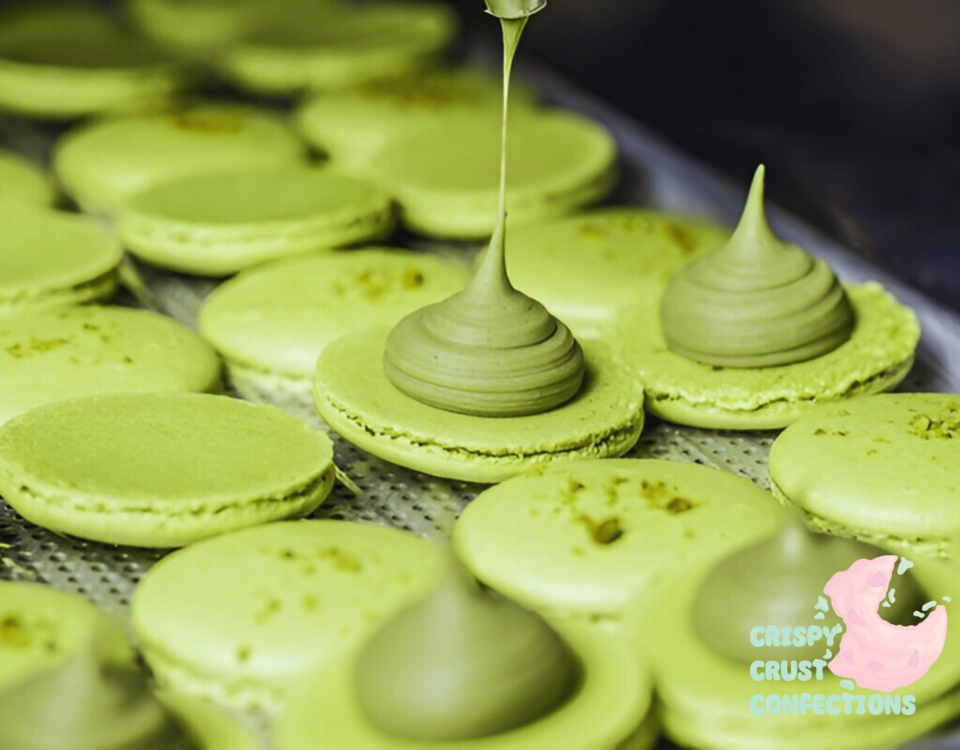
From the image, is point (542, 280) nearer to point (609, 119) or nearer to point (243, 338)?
point (243, 338)

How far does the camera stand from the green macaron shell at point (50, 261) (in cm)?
210

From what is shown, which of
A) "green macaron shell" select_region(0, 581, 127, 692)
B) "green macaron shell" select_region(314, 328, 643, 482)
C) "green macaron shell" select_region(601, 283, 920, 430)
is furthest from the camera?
"green macaron shell" select_region(601, 283, 920, 430)

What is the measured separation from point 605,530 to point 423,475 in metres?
0.40

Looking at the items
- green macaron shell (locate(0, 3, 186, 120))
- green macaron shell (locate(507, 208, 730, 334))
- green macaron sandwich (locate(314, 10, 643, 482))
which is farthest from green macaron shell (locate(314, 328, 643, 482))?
green macaron shell (locate(0, 3, 186, 120))

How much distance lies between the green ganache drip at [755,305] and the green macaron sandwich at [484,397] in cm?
18

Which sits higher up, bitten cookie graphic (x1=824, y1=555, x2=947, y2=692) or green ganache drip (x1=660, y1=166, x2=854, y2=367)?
green ganache drip (x1=660, y1=166, x2=854, y2=367)

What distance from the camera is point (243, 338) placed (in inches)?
79.2

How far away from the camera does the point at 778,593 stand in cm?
129

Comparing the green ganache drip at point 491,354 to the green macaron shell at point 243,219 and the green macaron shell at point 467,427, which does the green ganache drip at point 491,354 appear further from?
the green macaron shell at point 243,219

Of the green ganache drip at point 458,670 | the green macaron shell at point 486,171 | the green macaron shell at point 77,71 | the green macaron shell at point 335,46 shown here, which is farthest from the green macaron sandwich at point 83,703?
the green macaron shell at point 335,46

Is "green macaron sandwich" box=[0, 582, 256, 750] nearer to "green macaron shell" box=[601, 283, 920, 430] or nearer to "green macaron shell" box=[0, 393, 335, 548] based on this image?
"green macaron shell" box=[0, 393, 335, 548]

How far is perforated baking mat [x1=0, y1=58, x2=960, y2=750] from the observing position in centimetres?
156

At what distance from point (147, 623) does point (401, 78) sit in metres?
2.13

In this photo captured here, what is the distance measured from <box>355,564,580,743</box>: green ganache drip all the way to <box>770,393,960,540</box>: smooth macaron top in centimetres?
50
